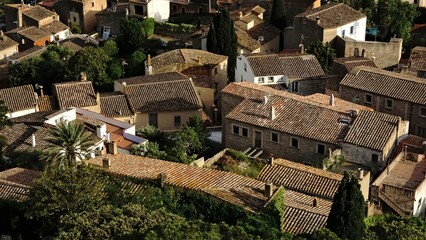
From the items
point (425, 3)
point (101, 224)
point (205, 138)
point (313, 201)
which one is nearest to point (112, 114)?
→ point (205, 138)

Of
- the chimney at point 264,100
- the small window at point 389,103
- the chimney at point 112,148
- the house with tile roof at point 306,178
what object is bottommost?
the house with tile roof at point 306,178

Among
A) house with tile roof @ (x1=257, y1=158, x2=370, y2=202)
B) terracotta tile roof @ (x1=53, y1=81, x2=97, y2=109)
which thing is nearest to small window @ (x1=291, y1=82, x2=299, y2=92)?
terracotta tile roof @ (x1=53, y1=81, x2=97, y2=109)

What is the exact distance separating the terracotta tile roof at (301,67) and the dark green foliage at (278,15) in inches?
565

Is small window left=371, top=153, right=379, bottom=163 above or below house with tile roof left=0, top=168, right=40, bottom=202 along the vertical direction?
below

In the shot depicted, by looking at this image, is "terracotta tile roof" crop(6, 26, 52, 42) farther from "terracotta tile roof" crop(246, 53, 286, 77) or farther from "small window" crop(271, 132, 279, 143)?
"small window" crop(271, 132, 279, 143)

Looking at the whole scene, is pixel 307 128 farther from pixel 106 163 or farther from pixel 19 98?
pixel 19 98

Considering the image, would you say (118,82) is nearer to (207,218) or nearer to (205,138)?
(205,138)

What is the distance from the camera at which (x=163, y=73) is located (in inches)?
2319

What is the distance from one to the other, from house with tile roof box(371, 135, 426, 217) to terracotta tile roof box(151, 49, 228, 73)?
71.0ft

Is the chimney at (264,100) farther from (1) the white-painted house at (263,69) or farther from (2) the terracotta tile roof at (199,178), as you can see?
(2) the terracotta tile roof at (199,178)

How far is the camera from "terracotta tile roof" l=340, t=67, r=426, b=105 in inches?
1940

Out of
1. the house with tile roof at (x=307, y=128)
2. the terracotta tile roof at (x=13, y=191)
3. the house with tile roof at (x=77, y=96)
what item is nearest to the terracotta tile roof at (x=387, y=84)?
the house with tile roof at (x=307, y=128)

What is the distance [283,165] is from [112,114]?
16343 millimetres

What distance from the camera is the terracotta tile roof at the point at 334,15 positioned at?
207 feet
